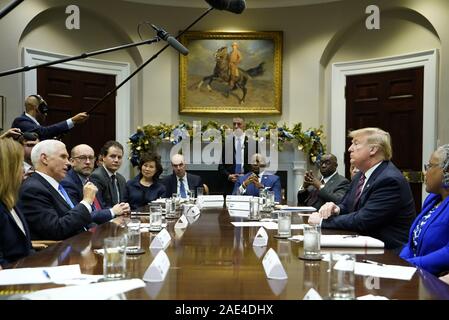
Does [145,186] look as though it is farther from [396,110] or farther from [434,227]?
[396,110]

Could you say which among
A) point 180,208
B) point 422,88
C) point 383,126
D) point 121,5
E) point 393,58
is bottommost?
point 180,208

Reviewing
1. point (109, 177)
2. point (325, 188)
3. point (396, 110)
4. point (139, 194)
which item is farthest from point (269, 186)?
point (396, 110)

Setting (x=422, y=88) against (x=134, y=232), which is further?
(x=422, y=88)

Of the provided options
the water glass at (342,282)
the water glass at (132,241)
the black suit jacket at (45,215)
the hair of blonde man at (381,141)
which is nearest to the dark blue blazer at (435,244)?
the hair of blonde man at (381,141)

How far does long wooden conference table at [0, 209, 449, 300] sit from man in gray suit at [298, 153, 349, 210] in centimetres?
203

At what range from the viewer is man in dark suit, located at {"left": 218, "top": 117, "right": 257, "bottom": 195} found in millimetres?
7312

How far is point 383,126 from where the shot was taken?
757cm

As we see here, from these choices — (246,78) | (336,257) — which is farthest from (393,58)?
(336,257)

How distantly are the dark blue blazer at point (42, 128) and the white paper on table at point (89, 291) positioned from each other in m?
3.48

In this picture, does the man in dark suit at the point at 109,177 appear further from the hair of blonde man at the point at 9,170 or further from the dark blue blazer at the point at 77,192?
the hair of blonde man at the point at 9,170

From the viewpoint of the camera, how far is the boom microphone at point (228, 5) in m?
2.19
